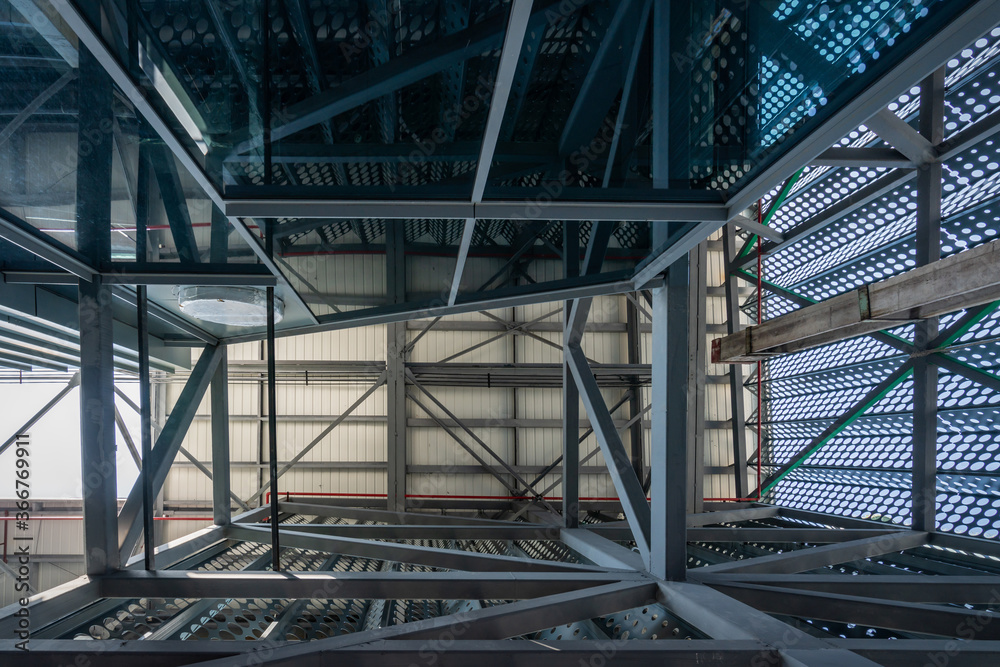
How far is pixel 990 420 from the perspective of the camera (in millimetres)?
7332

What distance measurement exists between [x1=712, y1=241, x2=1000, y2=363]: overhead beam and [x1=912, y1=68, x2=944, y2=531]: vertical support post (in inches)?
45.8

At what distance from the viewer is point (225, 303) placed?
5371 millimetres

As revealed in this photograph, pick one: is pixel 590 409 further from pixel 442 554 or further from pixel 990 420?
pixel 990 420

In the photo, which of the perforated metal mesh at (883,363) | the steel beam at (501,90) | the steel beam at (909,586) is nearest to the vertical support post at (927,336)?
the perforated metal mesh at (883,363)

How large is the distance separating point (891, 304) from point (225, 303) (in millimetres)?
6246

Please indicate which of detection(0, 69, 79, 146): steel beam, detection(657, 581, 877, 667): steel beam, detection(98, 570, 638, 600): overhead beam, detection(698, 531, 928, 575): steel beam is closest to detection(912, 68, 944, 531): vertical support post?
detection(698, 531, 928, 575): steel beam

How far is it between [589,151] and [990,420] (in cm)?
727

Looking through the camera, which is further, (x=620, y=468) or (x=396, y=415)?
(x=396, y=415)

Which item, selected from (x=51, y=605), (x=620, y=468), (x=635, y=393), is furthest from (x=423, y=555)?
(x=635, y=393)

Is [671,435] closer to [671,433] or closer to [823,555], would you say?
[671,433]

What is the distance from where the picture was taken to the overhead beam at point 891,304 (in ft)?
15.4

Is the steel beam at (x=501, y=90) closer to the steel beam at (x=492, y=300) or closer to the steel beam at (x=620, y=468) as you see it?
the steel beam at (x=492, y=300)

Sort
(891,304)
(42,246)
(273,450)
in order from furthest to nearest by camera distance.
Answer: (891,304) < (273,450) < (42,246)

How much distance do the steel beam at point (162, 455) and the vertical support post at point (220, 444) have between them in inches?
26.1
